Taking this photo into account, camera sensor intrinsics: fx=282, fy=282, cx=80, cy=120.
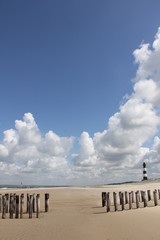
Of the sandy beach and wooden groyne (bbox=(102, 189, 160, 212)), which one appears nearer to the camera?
the sandy beach

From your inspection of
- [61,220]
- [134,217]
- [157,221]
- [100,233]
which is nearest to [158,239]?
[100,233]

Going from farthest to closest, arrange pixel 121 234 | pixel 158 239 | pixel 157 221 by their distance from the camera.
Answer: pixel 157 221, pixel 121 234, pixel 158 239

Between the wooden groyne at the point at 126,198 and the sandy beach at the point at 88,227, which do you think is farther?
the wooden groyne at the point at 126,198

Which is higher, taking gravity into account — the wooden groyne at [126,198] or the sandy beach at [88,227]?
the wooden groyne at [126,198]

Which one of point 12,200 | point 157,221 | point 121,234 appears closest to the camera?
point 121,234

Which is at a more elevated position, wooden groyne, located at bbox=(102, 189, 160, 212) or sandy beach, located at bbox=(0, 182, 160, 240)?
wooden groyne, located at bbox=(102, 189, 160, 212)

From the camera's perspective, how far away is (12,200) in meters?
20.4

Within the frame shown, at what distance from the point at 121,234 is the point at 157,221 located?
11.8 feet

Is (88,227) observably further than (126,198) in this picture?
No

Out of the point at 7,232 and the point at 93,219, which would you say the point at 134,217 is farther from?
the point at 7,232

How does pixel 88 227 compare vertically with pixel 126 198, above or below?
below

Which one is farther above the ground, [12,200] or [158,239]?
[12,200]

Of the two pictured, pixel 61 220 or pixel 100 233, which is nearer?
pixel 100 233

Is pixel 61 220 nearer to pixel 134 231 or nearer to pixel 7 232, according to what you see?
pixel 7 232
